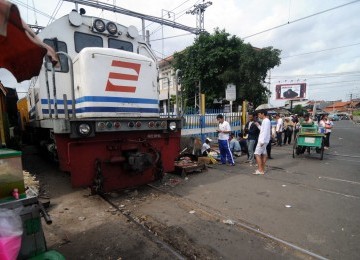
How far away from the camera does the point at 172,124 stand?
559 cm

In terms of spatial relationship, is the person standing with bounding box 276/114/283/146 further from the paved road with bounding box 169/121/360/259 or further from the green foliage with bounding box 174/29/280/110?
the green foliage with bounding box 174/29/280/110

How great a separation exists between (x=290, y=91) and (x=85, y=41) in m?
46.7

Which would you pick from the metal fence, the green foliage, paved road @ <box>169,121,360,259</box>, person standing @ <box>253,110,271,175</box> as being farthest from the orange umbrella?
the green foliage

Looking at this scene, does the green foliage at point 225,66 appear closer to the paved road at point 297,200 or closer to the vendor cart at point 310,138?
the vendor cart at point 310,138

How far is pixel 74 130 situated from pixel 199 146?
528cm

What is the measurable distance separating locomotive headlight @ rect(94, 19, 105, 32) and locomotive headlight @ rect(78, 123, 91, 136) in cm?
257

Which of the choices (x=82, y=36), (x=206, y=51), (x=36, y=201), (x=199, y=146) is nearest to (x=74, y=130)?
(x=36, y=201)

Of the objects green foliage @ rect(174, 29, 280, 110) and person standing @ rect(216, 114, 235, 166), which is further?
green foliage @ rect(174, 29, 280, 110)

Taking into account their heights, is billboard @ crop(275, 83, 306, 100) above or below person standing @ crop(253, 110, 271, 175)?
above

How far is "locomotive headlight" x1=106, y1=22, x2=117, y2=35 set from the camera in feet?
18.8

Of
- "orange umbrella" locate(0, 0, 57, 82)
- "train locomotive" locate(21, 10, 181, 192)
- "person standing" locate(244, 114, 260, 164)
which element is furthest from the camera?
"person standing" locate(244, 114, 260, 164)

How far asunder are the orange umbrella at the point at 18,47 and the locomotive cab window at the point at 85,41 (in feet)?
8.57

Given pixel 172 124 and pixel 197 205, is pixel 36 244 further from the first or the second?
pixel 172 124

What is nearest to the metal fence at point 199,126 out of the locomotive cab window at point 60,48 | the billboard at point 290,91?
the locomotive cab window at point 60,48
